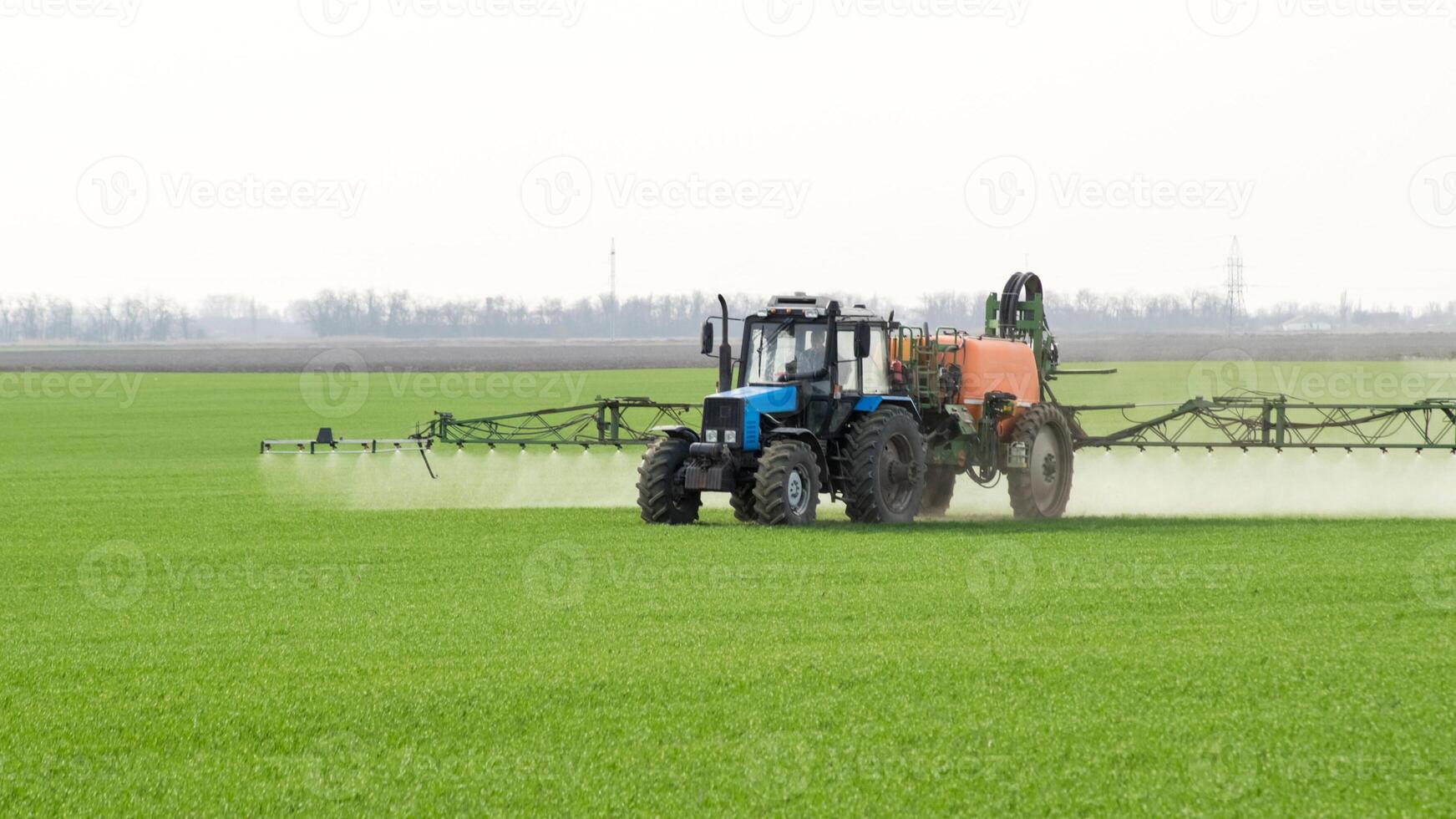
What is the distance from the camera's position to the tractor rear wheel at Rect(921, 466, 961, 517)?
2236cm

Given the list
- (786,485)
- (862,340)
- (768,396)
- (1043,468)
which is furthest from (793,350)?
(1043,468)

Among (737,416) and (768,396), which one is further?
(768,396)

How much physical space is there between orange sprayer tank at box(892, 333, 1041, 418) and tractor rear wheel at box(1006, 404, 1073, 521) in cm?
45

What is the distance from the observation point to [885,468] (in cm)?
1956

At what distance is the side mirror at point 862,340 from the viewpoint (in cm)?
1892

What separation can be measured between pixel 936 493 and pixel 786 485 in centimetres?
487

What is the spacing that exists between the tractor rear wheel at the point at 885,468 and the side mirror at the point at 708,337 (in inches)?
77.3

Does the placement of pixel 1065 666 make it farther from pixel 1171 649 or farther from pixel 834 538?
pixel 834 538

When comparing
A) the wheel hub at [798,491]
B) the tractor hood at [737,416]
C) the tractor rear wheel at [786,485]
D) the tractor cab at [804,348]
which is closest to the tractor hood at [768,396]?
the tractor hood at [737,416]

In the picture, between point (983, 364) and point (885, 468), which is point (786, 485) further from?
point (983, 364)

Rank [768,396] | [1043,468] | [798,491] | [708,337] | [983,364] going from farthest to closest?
[1043,468] < [983,364] < [708,337] < [768,396] < [798,491]

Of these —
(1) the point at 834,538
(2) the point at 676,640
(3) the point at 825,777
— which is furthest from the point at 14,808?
(1) the point at 834,538

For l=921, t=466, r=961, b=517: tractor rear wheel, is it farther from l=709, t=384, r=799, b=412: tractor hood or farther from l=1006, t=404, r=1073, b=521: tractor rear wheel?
l=709, t=384, r=799, b=412: tractor hood

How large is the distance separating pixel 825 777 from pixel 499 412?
43.3 m
